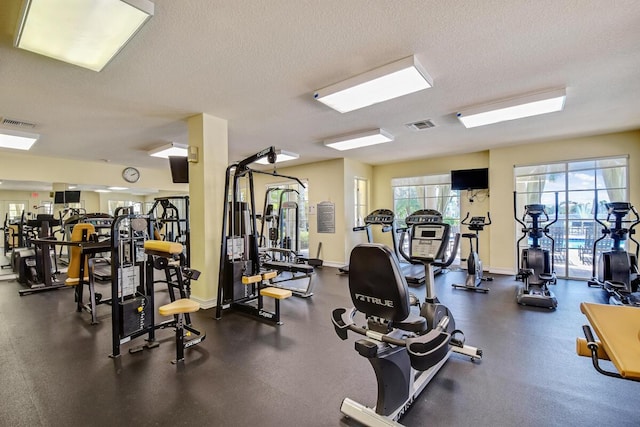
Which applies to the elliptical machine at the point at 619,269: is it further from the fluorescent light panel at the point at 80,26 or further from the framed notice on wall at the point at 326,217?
the fluorescent light panel at the point at 80,26

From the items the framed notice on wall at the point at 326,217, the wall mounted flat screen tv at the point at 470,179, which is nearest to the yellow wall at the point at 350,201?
the framed notice on wall at the point at 326,217

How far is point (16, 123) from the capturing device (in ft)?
13.7

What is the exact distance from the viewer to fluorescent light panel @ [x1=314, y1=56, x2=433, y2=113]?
8.66ft

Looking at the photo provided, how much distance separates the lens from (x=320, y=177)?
768cm

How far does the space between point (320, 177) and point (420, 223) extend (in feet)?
17.0

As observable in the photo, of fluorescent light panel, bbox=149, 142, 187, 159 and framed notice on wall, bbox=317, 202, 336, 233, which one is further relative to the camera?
framed notice on wall, bbox=317, 202, 336, 233

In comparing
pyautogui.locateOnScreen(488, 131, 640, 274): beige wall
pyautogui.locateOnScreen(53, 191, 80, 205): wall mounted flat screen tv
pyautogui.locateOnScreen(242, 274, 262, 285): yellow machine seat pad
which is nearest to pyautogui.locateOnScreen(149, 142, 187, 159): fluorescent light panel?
pyautogui.locateOnScreen(242, 274, 262, 285): yellow machine seat pad

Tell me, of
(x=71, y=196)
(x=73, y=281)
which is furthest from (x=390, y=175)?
(x=71, y=196)

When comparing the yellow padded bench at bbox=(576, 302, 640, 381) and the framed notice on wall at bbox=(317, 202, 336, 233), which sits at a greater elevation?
the framed notice on wall at bbox=(317, 202, 336, 233)

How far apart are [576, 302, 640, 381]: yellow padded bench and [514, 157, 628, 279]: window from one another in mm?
5399

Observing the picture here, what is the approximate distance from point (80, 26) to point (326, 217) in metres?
6.00

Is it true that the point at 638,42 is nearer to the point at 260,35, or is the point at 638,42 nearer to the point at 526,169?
the point at 260,35

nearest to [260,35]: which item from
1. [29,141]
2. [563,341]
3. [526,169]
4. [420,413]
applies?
[420,413]

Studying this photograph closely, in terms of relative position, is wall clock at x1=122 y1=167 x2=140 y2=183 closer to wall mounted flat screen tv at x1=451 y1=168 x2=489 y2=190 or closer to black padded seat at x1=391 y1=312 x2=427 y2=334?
wall mounted flat screen tv at x1=451 y1=168 x2=489 y2=190
